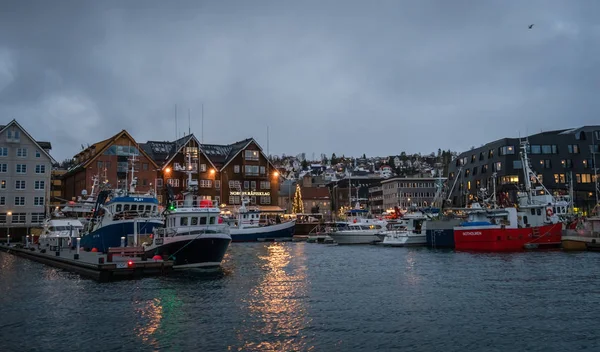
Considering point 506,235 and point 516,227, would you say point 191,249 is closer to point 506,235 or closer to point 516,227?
point 506,235

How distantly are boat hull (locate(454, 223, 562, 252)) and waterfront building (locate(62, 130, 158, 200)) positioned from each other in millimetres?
58728

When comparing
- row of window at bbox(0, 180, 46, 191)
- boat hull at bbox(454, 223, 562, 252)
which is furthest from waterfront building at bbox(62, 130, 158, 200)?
boat hull at bbox(454, 223, 562, 252)

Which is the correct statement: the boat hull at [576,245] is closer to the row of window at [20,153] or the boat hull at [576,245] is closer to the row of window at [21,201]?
the row of window at [21,201]

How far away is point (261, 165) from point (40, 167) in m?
43.7

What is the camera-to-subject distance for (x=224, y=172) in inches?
4215

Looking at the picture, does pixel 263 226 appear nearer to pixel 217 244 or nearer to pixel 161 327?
pixel 217 244

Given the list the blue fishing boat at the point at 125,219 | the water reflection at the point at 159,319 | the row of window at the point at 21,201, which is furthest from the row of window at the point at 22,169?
the water reflection at the point at 159,319

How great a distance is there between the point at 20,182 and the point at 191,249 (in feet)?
205

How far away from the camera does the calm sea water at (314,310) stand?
18.8 meters

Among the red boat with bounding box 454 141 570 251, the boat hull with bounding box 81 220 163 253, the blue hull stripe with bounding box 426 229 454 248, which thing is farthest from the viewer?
the blue hull stripe with bounding box 426 229 454 248

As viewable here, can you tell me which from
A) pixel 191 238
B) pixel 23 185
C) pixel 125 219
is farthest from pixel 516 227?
pixel 23 185

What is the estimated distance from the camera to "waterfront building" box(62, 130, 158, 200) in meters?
92.2

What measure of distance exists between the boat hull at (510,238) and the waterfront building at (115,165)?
58.7 m

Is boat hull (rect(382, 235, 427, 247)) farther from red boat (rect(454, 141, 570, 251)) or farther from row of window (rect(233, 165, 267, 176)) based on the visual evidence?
row of window (rect(233, 165, 267, 176))
